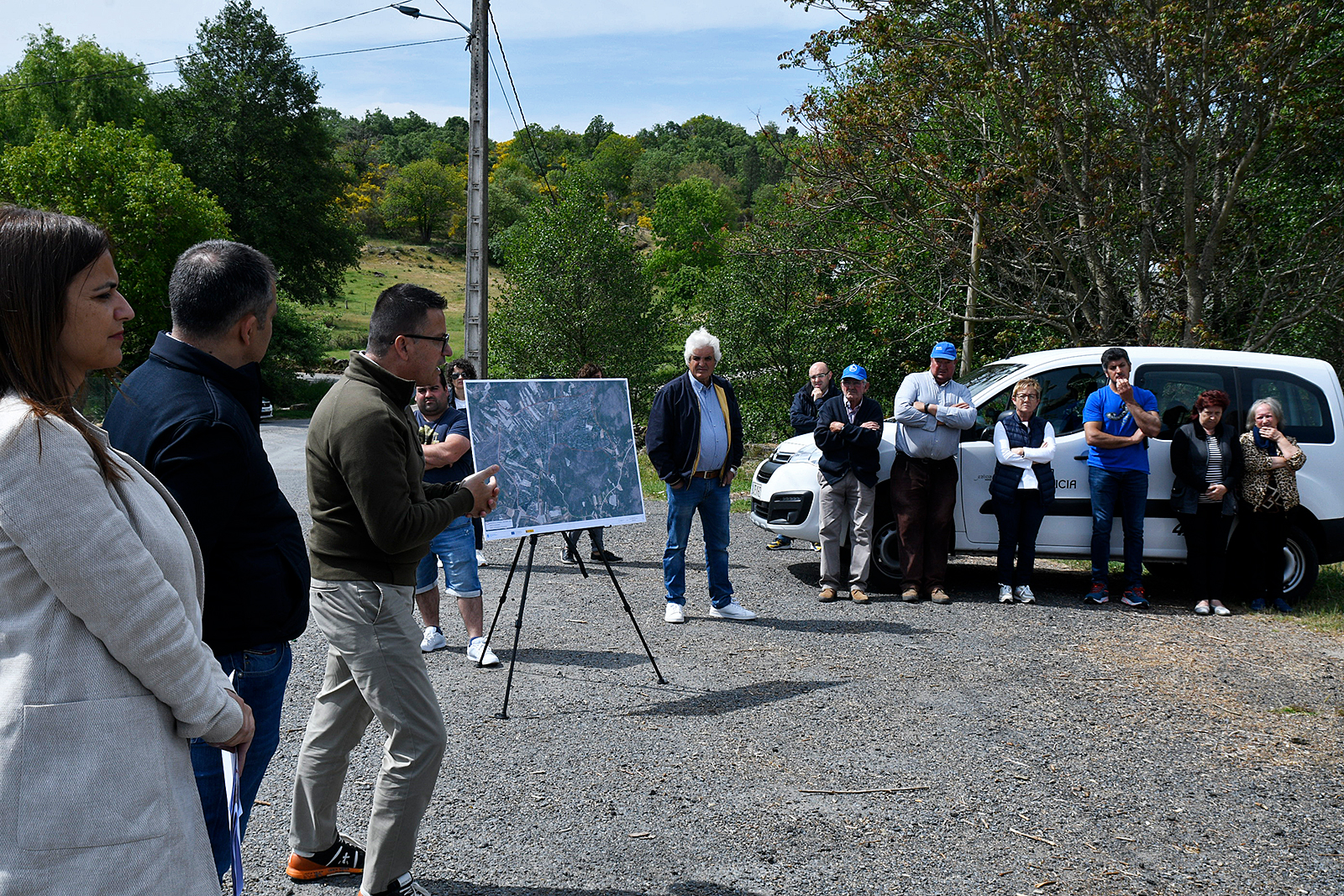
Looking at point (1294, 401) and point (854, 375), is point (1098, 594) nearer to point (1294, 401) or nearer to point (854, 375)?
point (1294, 401)

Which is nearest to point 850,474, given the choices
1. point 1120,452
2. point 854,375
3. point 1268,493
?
point 854,375

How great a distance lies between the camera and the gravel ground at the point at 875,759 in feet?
12.2

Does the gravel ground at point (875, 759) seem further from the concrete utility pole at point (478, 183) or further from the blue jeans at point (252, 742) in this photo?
the concrete utility pole at point (478, 183)

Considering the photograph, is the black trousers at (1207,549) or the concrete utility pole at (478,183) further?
the concrete utility pole at (478,183)

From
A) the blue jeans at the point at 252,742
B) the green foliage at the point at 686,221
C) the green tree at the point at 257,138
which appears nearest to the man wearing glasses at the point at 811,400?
the blue jeans at the point at 252,742

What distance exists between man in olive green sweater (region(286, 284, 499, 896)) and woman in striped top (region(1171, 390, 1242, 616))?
6778 mm

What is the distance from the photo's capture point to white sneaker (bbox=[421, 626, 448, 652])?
650cm

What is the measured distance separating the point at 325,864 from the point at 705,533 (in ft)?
14.3

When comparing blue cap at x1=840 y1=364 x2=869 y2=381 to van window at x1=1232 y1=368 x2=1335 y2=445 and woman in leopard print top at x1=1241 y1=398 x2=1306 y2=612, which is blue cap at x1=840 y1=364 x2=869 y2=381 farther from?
van window at x1=1232 y1=368 x2=1335 y2=445

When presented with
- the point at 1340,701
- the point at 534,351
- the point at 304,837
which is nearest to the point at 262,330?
the point at 304,837

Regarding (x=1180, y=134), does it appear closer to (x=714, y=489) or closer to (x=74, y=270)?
(x=714, y=489)

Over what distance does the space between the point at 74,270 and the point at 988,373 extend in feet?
27.8

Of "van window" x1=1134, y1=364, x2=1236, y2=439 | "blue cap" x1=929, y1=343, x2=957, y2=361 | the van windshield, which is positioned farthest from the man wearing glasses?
"van window" x1=1134, y1=364, x2=1236, y2=439

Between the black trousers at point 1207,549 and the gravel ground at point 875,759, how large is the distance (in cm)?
32
